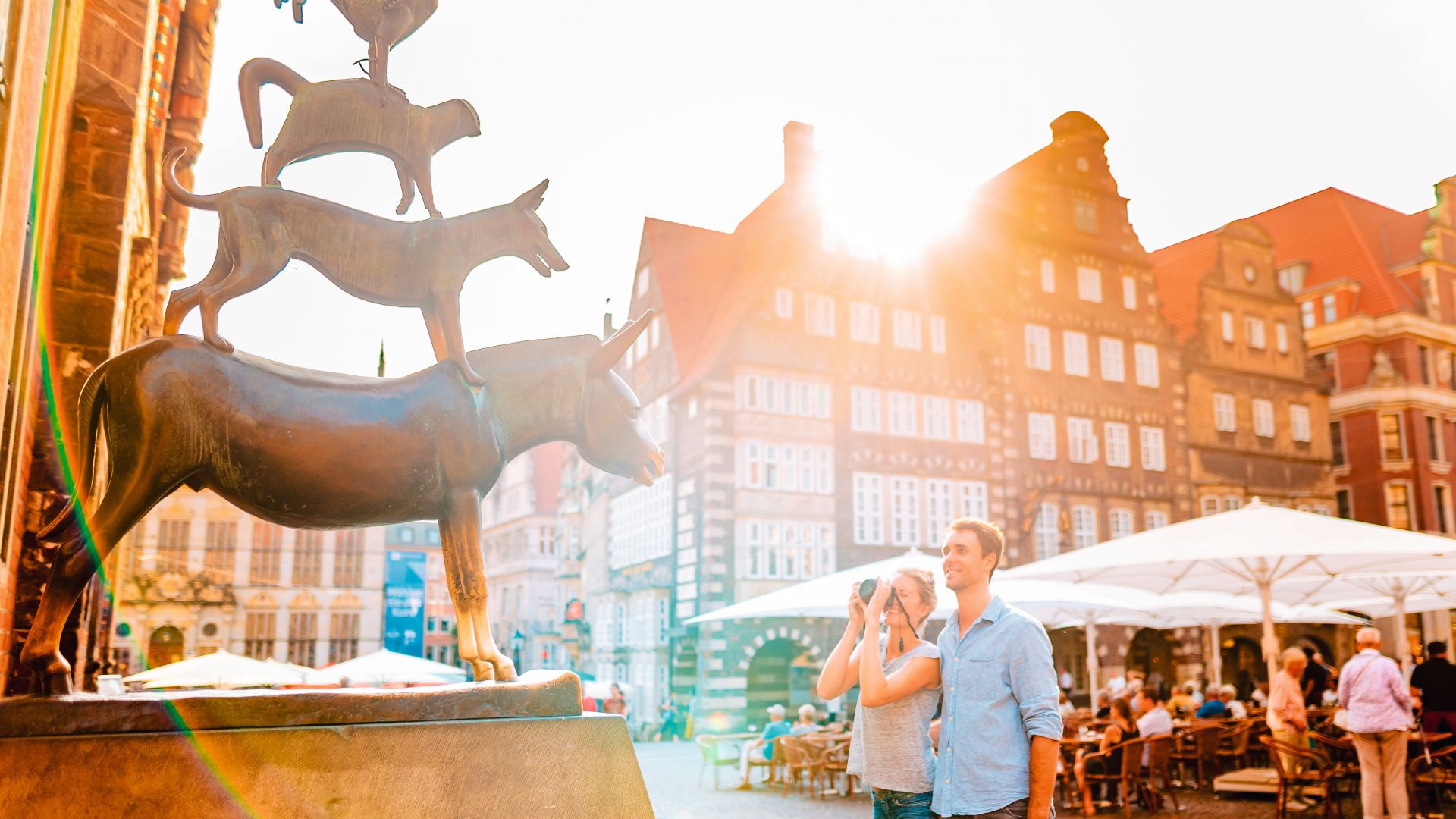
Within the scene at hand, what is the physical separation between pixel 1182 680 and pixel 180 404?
32048 millimetres

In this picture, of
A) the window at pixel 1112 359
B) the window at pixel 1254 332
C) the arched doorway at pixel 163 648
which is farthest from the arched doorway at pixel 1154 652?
the arched doorway at pixel 163 648

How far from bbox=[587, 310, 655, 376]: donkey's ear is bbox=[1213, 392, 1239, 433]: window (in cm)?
3271

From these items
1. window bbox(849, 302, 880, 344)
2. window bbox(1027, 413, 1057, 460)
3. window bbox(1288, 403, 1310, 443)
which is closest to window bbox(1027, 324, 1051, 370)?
window bbox(1027, 413, 1057, 460)

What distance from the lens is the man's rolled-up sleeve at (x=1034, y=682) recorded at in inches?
118

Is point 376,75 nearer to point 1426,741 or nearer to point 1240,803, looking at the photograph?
point 1426,741

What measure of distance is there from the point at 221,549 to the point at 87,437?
127 feet

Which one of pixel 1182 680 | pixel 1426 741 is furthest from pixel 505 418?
pixel 1182 680

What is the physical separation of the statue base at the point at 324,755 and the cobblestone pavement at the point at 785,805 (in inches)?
317

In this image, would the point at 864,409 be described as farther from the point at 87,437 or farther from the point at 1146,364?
the point at 87,437

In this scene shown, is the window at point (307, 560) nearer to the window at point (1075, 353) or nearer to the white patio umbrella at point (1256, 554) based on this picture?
the window at point (1075, 353)

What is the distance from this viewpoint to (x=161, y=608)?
35.5 meters

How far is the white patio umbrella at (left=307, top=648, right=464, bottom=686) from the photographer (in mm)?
18266

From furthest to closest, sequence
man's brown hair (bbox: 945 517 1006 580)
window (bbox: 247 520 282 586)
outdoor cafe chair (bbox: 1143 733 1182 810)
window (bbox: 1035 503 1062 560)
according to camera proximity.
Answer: window (bbox: 247 520 282 586), window (bbox: 1035 503 1062 560), outdoor cafe chair (bbox: 1143 733 1182 810), man's brown hair (bbox: 945 517 1006 580)

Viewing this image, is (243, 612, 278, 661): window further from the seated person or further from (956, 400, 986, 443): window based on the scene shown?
the seated person
